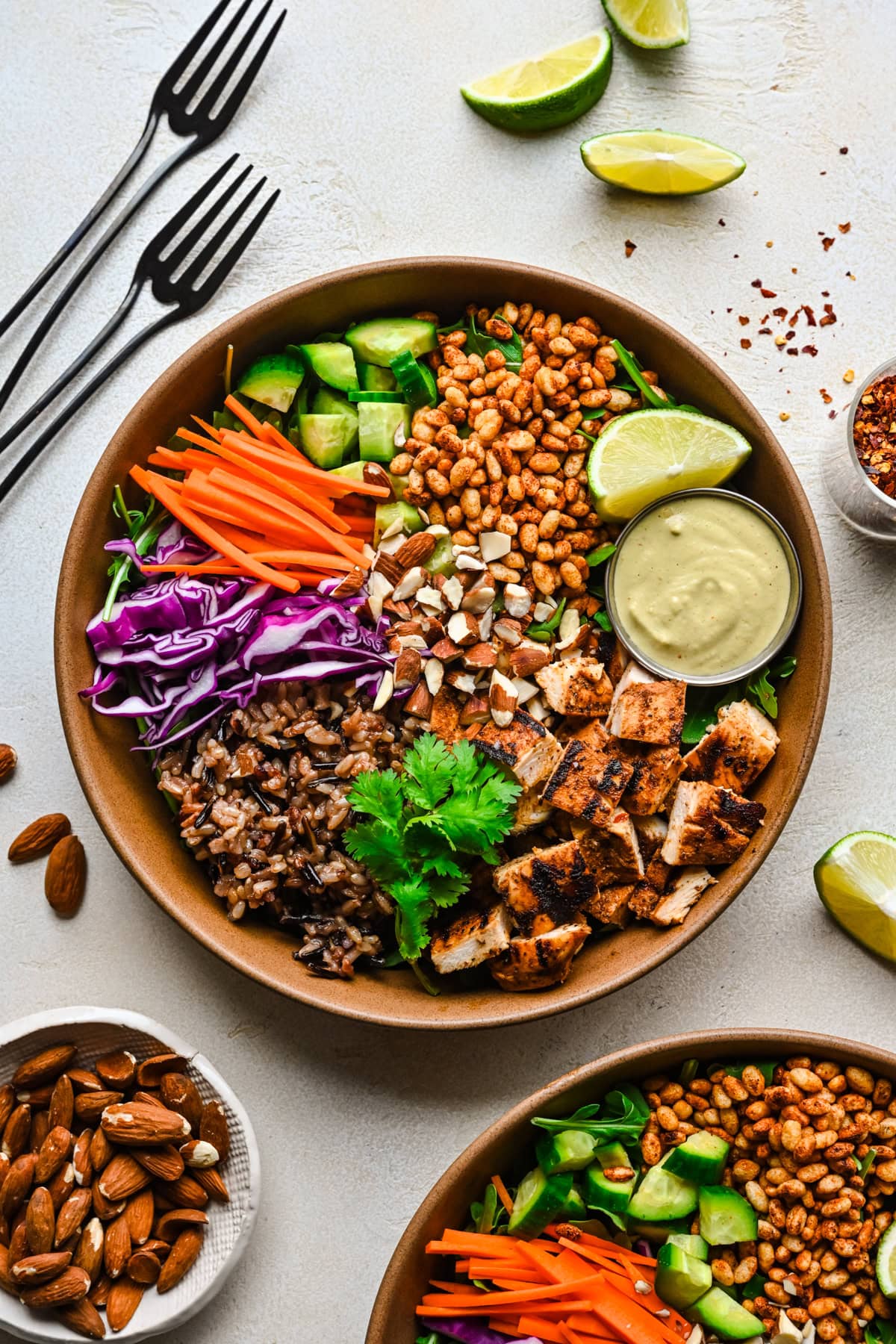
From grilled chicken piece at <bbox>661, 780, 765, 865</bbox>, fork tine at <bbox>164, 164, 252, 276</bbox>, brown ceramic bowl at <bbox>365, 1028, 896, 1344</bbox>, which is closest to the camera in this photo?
brown ceramic bowl at <bbox>365, 1028, 896, 1344</bbox>

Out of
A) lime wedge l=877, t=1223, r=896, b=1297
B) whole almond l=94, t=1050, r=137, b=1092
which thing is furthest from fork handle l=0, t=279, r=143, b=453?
lime wedge l=877, t=1223, r=896, b=1297

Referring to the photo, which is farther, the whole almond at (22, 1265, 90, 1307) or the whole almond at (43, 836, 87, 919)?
the whole almond at (43, 836, 87, 919)

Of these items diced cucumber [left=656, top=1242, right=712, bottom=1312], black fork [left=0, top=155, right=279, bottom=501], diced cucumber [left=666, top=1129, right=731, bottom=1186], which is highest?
black fork [left=0, top=155, right=279, bottom=501]

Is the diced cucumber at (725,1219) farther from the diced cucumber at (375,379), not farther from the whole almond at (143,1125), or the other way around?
the diced cucumber at (375,379)

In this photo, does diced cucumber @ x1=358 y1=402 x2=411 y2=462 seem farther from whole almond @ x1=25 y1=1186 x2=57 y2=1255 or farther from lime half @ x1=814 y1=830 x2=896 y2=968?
whole almond @ x1=25 y1=1186 x2=57 y2=1255

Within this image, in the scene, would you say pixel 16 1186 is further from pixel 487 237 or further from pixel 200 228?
pixel 487 237

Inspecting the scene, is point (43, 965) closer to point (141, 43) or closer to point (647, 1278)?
point (647, 1278)

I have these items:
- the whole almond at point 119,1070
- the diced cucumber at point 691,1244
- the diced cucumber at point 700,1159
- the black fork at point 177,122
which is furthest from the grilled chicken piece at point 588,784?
the black fork at point 177,122
